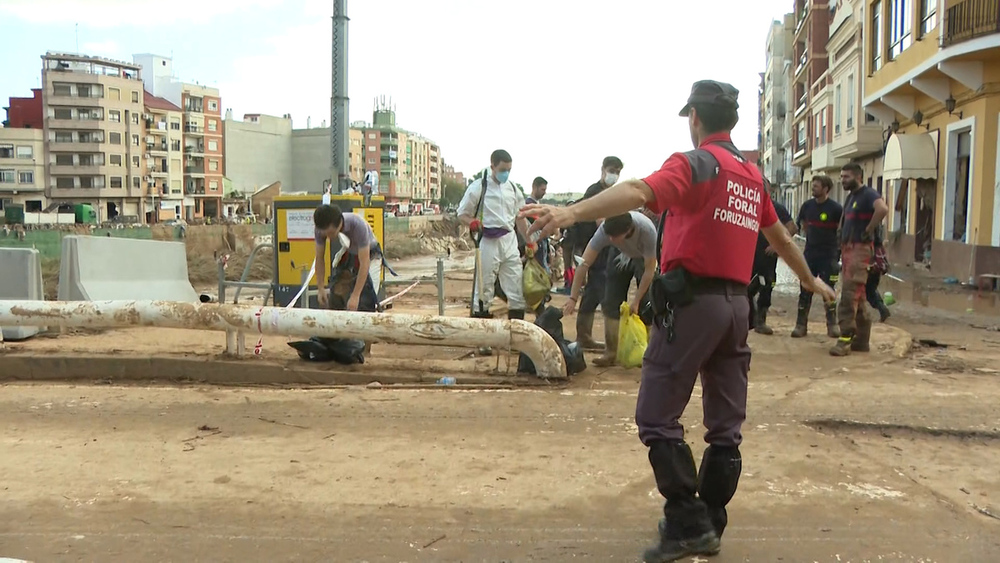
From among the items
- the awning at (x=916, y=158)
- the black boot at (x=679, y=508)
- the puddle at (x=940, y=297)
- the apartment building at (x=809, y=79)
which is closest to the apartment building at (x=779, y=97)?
the apartment building at (x=809, y=79)

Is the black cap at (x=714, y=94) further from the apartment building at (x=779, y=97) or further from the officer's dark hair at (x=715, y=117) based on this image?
the apartment building at (x=779, y=97)

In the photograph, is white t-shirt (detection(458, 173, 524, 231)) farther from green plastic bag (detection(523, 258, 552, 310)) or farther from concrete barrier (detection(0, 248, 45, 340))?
concrete barrier (detection(0, 248, 45, 340))

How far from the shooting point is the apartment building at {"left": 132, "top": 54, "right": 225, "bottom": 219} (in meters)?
104

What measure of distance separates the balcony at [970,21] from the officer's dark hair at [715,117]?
14.6m

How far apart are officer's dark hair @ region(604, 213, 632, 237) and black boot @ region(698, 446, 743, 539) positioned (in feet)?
10.1

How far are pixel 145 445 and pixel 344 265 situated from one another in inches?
106

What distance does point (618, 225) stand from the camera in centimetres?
618

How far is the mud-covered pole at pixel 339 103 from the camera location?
1183 cm

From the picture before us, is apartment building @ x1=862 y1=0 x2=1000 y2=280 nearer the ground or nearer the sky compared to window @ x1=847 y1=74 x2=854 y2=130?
nearer the ground

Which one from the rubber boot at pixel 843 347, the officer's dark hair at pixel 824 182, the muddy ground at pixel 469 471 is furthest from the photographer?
the officer's dark hair at pixel 824 182

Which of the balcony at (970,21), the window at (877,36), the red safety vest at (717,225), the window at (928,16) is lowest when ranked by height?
the red safety vest at (717,225)

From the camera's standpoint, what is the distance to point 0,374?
7234mm

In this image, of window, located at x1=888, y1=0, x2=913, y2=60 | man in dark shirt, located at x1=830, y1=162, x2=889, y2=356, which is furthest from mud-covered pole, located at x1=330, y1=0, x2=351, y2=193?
window, located at x1=888, y1=0, x2=913, y2=60

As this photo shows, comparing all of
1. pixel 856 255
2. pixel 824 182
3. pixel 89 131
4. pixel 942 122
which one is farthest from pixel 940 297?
pixel 89 131
